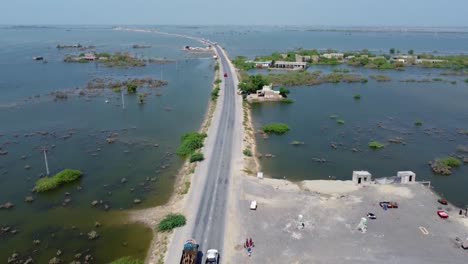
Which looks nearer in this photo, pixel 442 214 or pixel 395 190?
pixel 442 214

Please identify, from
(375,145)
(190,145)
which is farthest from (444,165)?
(190,145)

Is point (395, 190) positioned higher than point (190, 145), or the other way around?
point (190, 145)

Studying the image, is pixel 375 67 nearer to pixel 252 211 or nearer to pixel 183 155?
pixel 183 155

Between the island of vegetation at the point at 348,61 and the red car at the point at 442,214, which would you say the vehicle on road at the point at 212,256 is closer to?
the red car at the point at 442,214

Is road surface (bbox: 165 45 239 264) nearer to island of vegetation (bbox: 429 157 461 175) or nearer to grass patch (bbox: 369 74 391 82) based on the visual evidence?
island of vegetation (bbox: 429 157 461 175)

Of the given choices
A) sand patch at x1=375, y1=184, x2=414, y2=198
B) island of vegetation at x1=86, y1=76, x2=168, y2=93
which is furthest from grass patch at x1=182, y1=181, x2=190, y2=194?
island of vegetation at x1=86, y1=76, x2=168, y2=93

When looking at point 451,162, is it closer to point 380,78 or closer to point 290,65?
point 380,78

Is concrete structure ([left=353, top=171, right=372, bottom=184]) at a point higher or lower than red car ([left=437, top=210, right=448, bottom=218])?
higher
